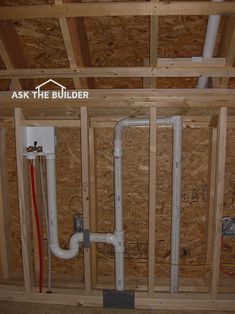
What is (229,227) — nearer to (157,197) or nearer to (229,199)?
(229,199)

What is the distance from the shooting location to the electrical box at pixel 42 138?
2.36 metres

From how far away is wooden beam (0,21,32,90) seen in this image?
6.15 ft

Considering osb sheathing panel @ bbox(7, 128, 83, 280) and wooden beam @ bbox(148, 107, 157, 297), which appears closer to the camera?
wooden beam @ bbox(148, 107, 157, 297)

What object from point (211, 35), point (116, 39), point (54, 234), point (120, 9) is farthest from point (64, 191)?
point (211, 35)

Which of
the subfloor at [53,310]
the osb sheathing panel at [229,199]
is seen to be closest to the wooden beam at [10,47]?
the osb sheathing panel at [229,199]

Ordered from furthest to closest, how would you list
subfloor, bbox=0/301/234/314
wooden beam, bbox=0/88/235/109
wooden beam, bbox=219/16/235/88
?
subfloor, bbox=0/301/234/314 < wooden beam, bbox=0/88/235/109 < wooden beam, bbox=219/16/235/88

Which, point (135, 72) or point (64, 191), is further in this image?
point (64, 191)

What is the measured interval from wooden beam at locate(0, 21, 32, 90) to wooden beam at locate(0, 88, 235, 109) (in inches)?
8.8

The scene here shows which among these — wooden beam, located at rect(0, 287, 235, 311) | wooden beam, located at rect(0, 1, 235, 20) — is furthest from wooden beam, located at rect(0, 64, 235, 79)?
wooden beam, located at rect(0, 287, 235, 311)

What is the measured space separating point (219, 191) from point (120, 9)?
1.40 meters

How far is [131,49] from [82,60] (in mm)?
336

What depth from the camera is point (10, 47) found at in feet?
6.39

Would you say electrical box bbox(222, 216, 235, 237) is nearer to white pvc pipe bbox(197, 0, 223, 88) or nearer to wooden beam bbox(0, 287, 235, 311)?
wooden beam bbox(0, 287, 235, 311)

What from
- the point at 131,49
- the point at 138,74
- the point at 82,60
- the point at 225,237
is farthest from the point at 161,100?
the point at 225,237
